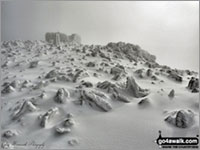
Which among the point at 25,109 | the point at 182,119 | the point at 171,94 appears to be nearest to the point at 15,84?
the point at 25,109

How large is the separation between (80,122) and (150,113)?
1256mm

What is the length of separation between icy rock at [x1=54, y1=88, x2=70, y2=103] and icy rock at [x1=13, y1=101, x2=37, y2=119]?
0.46 meters

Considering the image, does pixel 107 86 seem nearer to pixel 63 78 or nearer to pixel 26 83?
pixel 63 78

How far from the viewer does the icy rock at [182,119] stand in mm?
3648

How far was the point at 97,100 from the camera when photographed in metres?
4.27

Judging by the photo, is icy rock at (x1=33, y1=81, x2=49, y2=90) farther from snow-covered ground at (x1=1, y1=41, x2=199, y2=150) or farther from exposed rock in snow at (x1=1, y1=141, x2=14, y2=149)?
exposed rock in snow at (x1=1, y1=141, x2=14, y2=149)

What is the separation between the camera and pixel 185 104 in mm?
4199

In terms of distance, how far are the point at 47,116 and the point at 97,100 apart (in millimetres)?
965

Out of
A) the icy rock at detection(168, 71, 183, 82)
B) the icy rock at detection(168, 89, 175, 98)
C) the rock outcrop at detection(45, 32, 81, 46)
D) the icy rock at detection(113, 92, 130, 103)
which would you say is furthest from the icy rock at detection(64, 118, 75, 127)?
the rock outcrop at detection(45, 32, 81, 46)

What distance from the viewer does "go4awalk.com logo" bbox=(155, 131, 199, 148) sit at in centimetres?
353

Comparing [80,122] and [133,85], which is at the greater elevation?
[133,85]

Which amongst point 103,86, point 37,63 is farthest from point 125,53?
point 103,86

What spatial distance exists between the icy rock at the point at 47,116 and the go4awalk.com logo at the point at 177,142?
6.11 feet

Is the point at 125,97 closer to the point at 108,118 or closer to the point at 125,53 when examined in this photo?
the point at 108,118
